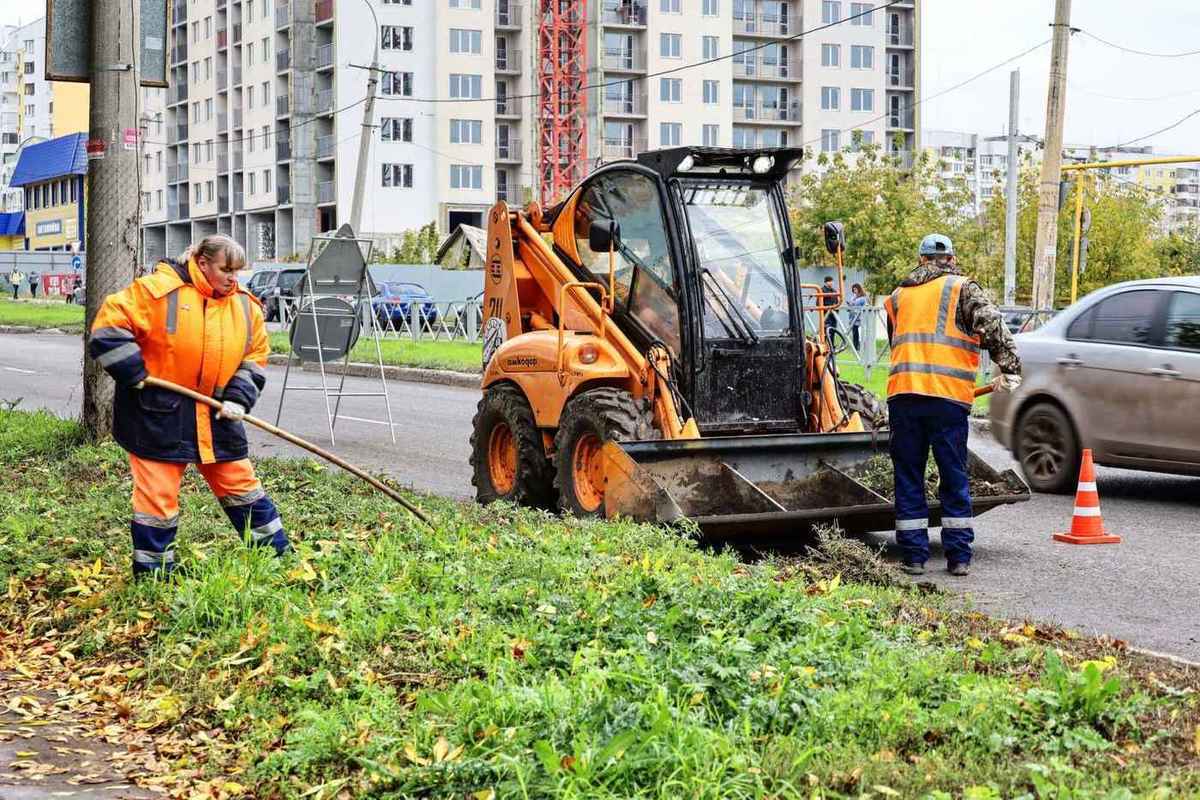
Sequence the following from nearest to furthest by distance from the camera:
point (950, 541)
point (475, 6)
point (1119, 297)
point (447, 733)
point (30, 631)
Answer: point (447, 733)
point (30, 631)
point (950, 541)
point (1119, 297)
point (475, 6)

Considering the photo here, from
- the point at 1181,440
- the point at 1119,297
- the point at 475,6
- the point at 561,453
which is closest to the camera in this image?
the point at 561,453

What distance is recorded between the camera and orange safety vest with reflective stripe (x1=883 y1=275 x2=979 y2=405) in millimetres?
8891

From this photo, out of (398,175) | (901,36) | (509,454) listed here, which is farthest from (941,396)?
(901,36)

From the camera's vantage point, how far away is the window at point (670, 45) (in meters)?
84.0

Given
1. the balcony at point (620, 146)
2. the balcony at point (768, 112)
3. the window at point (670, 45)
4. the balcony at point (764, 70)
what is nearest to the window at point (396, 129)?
the balcony at point (620, 146)

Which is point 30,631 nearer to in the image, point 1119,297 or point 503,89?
point 1119,297

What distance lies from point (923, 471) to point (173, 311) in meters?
4.36

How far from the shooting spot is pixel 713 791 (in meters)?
4.35

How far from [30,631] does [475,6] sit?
75.7 meters

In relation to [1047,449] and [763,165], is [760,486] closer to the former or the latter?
[763,165]

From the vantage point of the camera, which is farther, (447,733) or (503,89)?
(503,89)

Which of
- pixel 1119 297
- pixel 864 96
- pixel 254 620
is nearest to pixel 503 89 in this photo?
pixel 864 96

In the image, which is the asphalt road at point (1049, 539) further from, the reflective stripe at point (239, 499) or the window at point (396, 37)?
the window at point (396, 37)

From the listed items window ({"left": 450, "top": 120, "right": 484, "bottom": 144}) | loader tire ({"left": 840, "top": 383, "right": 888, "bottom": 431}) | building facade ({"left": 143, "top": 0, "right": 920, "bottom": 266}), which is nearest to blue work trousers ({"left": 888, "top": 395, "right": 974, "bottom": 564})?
loader tire ({"left": 840, "top": 383, "right": 888, "bottom": 431})
